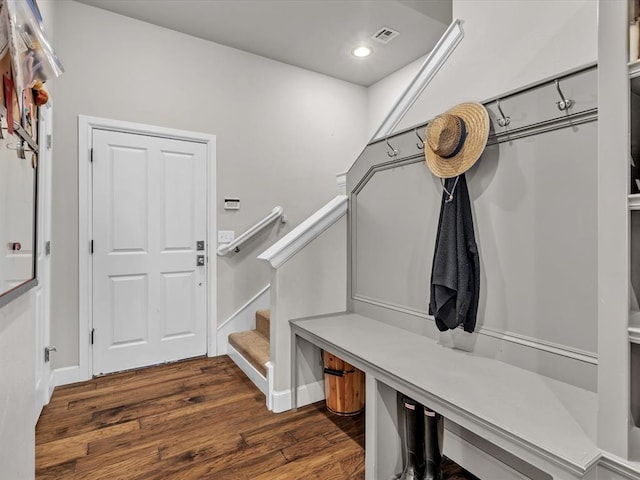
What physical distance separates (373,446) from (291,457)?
0.49 meters

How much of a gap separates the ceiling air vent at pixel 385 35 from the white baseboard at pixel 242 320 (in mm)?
2533

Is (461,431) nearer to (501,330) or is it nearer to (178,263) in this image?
(501,330)

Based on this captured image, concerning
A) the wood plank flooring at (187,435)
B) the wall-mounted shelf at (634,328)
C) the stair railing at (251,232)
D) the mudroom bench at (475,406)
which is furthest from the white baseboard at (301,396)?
the wall-mounted shelf at (634,328)

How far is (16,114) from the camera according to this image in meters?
1.19

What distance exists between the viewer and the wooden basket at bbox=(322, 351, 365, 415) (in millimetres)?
2211

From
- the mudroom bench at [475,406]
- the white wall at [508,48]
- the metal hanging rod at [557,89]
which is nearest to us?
the mudroom bench at [475,406]

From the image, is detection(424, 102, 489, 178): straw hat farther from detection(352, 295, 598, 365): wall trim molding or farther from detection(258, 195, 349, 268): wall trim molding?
detection(258, 195, 349, 268): wall trim molding

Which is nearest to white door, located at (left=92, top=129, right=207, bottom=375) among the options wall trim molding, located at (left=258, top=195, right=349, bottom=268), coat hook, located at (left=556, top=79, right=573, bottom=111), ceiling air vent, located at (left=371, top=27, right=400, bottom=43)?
wall trim molding, located at (left=258, top=195, right=349, bottom=268)

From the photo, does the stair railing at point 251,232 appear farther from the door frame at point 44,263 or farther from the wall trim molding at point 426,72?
the wall trim molding at point 426,72

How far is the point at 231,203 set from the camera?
3367 mm

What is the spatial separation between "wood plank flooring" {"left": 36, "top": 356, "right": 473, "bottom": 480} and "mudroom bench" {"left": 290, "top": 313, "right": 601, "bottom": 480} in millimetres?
238

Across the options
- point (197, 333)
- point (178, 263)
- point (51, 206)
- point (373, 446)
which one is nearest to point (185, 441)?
point (373, 446)

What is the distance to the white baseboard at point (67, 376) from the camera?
267cm

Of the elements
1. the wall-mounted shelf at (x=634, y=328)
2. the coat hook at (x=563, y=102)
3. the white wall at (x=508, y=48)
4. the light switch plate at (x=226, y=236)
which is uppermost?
the white wall at (x=508, y=48)
